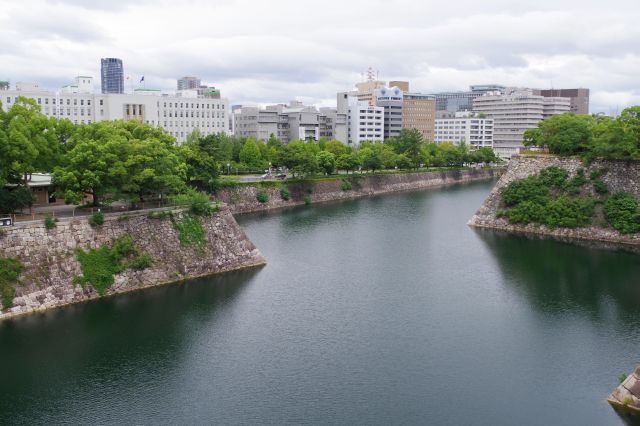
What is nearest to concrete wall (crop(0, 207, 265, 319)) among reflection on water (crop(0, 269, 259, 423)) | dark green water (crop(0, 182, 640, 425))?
reflection on water (crop(0, 269, 259, 423))

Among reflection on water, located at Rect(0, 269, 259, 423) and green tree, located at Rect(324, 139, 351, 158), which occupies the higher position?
green tree, located at Rect(324, 139, 351, 158)

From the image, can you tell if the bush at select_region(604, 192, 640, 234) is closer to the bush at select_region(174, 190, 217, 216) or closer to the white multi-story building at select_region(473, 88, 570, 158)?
the bush at select_region(174, 190, 217, 216)

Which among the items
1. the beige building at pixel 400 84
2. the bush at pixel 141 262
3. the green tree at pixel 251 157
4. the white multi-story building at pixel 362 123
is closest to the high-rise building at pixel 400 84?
the beige building at pixel 400 84

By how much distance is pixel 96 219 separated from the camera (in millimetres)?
36719

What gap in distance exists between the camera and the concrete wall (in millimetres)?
32594

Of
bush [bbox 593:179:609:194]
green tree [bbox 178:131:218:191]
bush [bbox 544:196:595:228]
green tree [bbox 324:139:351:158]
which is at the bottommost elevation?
bush [bbox 544:196:595:228]

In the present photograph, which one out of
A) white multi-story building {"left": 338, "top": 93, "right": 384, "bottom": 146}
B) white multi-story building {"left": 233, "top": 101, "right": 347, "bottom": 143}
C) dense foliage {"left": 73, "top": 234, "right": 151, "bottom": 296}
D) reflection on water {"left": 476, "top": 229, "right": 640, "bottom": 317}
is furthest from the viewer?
white multi-story building {"left": 338, "top": 93, "right": 384, "bottom": 146}

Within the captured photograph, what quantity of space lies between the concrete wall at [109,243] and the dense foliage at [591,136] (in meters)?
37.1

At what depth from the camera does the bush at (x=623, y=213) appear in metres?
53.2

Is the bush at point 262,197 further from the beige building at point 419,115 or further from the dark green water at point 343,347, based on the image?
the beige building at point 419,115

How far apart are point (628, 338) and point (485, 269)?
15.2m

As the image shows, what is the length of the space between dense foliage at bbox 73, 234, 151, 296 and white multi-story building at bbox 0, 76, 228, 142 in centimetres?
5923

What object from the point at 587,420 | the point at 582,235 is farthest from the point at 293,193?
the point at 587,420

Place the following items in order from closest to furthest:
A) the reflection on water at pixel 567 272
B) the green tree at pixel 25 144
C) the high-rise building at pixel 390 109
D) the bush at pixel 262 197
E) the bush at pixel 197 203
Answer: the green tree at pixel 25 144, the reflection on water at pixel 567 272, the bush at pixel 197 203, the bush at pixel 262 197, the high-rise building at pixel 390 109
